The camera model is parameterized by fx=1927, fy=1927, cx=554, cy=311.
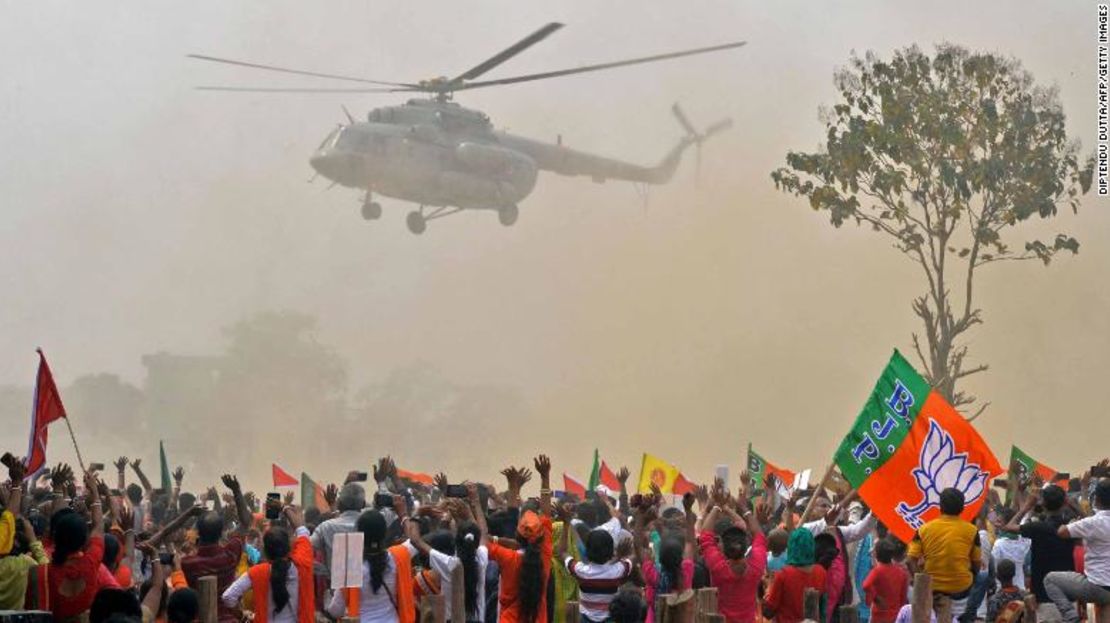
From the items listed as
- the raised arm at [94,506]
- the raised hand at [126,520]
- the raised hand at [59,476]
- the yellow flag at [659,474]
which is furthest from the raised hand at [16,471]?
the yellow flag at [659,474]

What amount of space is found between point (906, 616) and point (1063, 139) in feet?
80.8

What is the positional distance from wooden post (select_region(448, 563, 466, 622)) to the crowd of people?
0.08 feet

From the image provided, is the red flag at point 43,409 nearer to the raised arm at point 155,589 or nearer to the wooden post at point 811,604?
the raised arm at point 155,589

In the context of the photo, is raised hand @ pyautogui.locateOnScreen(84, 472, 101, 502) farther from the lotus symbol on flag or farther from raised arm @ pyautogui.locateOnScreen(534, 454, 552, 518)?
the lotus symbol on flag

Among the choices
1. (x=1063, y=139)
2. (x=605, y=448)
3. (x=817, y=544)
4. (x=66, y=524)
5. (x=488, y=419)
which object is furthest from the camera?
(x=488, y=419)

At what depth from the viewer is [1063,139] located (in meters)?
35.2

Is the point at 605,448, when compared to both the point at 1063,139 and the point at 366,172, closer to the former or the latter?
the point at 366,172

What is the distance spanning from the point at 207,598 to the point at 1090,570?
6004mm

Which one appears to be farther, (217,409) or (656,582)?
(217,409)

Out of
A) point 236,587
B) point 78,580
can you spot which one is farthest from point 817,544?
point 78,580

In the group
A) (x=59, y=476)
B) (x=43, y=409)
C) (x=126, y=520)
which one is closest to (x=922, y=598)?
(x=126, y=520)

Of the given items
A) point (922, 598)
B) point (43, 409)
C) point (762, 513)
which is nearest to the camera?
point (922, 598)

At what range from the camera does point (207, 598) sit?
10586mm

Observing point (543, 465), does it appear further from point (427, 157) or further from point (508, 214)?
point (508, 214)
